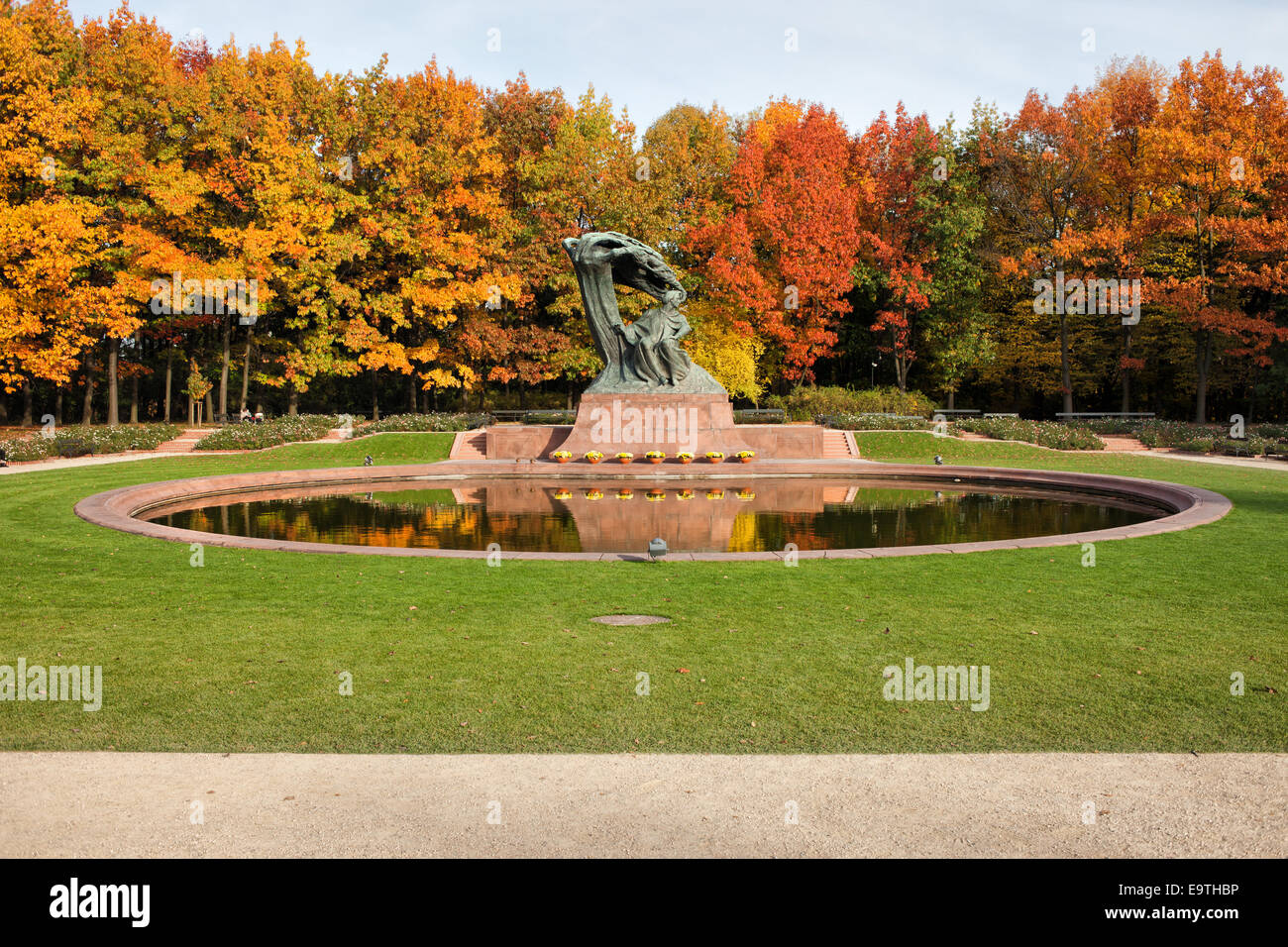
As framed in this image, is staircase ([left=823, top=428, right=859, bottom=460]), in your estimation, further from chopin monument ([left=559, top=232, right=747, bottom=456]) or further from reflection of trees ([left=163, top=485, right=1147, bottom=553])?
reflection of trees ([left=163, top=485, right=1147, bottom=553])

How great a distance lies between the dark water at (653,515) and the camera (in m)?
15.3

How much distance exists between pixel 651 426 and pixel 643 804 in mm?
Result: 25948

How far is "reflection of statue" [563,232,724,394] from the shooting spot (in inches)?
1209

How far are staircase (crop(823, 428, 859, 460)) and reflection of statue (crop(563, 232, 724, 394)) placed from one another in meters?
4.35

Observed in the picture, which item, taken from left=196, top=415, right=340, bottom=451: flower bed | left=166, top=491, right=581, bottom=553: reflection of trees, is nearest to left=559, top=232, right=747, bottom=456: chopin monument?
left=196, top=415, right=340, bottom=451: flower bed

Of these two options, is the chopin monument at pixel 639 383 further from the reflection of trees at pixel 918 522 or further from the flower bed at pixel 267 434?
the reflection of trees at pixel 918 522

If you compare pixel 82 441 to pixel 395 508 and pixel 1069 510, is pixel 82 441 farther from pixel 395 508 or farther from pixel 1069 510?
pixel 1069 510

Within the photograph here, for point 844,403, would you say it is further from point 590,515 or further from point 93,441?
point 93,441

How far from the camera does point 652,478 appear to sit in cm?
2669

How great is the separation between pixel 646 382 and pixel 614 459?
3.17 metres

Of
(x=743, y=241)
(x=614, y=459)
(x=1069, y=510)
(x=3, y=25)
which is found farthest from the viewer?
(x=743, y=241)

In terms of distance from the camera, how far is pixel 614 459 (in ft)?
97.3

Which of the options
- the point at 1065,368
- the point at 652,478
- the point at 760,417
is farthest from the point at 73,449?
the point at 1065,368
